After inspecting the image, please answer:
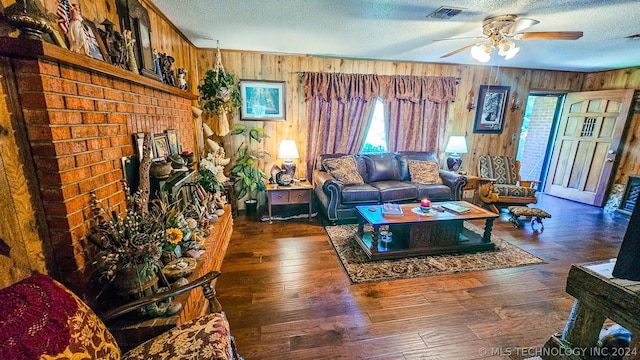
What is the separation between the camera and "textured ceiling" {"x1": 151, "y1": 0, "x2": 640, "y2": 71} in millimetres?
2113

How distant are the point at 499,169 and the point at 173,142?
16.0 feet

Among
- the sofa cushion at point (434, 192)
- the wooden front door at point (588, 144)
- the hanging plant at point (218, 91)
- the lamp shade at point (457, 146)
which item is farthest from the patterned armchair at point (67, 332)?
the wooden front door at point (588, 144)

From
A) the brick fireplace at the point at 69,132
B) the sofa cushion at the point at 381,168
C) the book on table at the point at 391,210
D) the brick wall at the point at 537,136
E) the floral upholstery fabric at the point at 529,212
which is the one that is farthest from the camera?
the brick wall at the point at 537,136

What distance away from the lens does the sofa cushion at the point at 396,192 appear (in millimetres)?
3574

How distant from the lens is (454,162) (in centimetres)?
425

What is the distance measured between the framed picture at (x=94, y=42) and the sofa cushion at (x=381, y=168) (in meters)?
3.28

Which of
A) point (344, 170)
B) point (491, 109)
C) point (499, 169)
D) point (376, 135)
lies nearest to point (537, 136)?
point (491, 109)

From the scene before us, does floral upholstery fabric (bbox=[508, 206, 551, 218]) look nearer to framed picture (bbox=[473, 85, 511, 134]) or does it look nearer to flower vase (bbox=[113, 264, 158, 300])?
framed picture (bbox=[473, 85, 511, 134])

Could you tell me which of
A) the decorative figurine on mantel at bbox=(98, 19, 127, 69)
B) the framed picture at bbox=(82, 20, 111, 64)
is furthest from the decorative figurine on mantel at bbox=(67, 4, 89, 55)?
the decorative figurine on mantel at bbox=(98, 19, 127, 69)

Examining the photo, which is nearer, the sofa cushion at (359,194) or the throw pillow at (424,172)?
the sofa cushion at (359,194)

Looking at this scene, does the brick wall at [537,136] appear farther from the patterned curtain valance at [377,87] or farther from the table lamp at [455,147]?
the patterned curtain valance at [377,87]

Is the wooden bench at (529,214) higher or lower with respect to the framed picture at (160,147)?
lower

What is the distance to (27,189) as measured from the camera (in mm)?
1138

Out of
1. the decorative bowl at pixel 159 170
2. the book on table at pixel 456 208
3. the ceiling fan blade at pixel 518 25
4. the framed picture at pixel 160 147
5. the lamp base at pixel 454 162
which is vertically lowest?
the book on table at pixel 456 208
